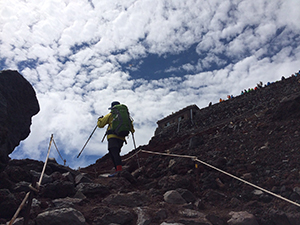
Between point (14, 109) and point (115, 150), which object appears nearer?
point (14, 109)

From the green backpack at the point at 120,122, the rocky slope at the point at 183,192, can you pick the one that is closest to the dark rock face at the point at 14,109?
the rocky slope at the point at 183,192

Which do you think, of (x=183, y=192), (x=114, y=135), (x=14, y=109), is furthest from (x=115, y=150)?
(x=14, y=109)

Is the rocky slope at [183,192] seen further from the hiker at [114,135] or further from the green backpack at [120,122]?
the green backpack at [120,122]

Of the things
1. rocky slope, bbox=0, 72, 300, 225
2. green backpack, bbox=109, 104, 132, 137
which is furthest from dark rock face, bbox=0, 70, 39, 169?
green backpack, bbox=109, 104, 132, 137

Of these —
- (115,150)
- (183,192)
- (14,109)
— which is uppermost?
(14,109)

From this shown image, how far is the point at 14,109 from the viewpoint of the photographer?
4.15m

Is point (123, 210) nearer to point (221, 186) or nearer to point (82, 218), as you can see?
point (82, 218)

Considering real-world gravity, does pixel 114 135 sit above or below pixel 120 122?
below

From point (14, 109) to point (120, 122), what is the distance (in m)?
3.25

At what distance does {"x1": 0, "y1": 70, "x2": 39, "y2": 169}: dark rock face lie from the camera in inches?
141

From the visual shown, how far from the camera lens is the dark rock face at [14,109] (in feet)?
11.8

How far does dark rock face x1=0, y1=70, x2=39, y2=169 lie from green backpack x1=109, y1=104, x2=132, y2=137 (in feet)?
8.50

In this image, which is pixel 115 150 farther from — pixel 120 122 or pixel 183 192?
pixel 183 192

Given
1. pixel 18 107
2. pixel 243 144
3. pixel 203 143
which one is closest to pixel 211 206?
pixel 243 144
